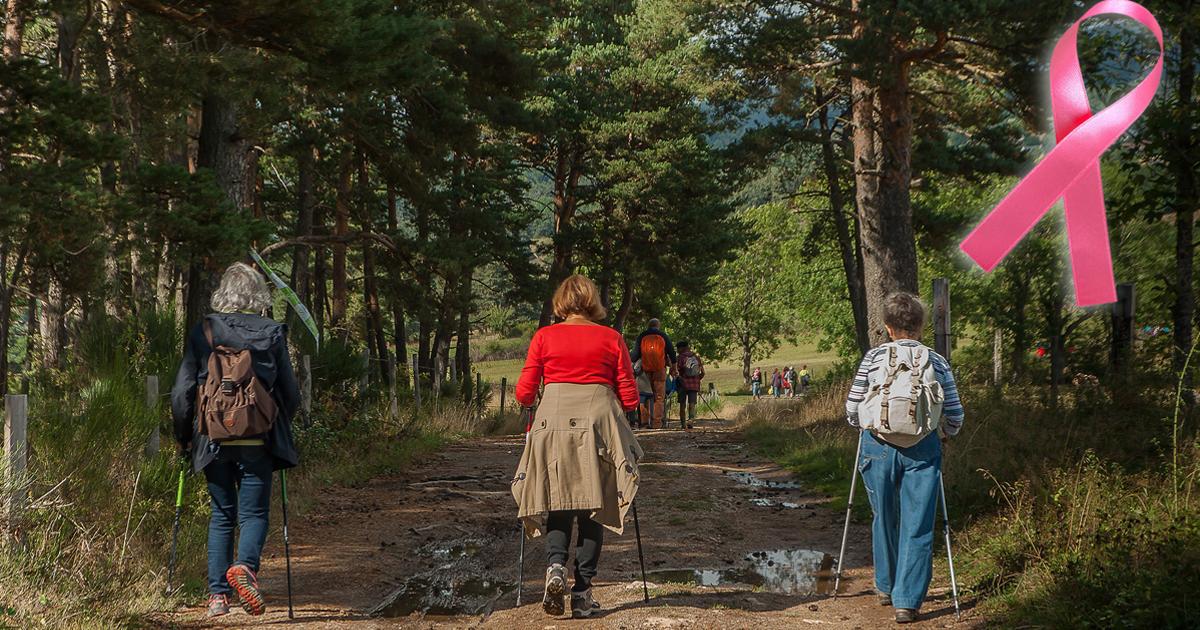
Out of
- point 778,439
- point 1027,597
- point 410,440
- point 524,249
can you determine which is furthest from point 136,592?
point 524,249

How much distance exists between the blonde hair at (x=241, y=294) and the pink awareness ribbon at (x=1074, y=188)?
14.3 feet

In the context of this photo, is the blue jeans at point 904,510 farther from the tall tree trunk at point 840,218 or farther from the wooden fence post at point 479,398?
the tall tree trunk at point 840,218

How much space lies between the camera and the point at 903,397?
596cm

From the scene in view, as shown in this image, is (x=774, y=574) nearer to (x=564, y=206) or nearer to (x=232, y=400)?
(x=232, y=400)

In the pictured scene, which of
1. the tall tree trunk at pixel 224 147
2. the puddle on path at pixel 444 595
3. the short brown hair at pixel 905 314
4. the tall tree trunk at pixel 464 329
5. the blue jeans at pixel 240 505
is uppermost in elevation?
the tall tree trunk at pixel 224 147

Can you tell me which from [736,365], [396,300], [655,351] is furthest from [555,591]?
[736,365]

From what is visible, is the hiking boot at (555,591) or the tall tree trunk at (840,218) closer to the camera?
the hiking boot at (555,591)

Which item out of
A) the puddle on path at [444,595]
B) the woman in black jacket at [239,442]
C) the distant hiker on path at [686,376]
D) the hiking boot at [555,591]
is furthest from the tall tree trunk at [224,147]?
the distant hiker on path at [686,376]

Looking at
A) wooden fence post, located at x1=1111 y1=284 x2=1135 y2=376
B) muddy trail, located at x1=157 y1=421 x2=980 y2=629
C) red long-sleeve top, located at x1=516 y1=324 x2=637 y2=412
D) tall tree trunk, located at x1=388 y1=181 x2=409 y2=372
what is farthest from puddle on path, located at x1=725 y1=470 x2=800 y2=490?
tall tree trunk, located at x1=388 y1=181 x2=409 y2=372

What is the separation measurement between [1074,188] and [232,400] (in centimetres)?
448

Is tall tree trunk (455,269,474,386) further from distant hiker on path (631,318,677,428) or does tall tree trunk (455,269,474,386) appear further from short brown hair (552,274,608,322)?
short brown hair (552,274,608,322)

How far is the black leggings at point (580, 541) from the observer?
6.21m

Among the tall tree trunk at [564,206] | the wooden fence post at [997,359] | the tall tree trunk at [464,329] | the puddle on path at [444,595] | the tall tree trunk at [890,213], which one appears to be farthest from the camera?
the tall tree trunk at [564,206]

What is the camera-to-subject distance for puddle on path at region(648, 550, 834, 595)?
289 inches
